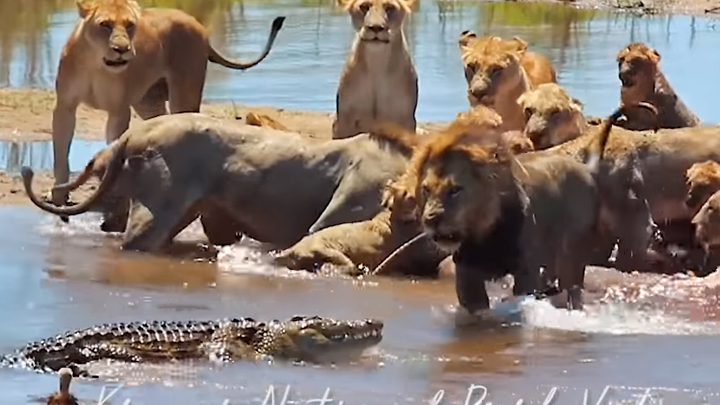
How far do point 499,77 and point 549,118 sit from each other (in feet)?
3.42

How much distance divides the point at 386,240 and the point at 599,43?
40.4 feet

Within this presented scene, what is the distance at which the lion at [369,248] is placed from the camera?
9.87 m

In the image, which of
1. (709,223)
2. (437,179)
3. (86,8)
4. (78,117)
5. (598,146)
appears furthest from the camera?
(78,117)

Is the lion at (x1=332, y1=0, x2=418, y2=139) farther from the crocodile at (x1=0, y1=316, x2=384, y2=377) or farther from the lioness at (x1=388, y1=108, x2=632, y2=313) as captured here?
the crocodile at (x1=0, y1=316, x2=384, y2=377)

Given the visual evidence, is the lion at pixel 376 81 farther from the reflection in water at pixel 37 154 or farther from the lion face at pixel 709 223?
the lion face at pixel 709 223

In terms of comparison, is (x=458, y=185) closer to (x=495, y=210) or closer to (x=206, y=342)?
(x=495, y=210)

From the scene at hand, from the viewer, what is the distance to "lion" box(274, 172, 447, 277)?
32.4 ft

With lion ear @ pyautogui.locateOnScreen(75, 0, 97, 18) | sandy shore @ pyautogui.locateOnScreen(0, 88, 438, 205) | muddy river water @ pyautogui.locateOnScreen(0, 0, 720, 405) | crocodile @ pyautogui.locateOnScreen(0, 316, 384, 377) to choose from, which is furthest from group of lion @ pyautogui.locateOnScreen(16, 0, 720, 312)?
sandy shore @ pyautogui.locateOnScreen(0, 88, 438, 205)

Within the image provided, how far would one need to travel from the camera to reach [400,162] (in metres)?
10.3

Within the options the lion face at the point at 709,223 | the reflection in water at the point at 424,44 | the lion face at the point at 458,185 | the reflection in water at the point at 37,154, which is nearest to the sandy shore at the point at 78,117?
the reflection in water at the point at 37,154

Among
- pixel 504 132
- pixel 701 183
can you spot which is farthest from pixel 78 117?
pixel 701 183

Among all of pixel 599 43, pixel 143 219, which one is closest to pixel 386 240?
pixel 143 219

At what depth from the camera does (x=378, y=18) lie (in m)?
12.2

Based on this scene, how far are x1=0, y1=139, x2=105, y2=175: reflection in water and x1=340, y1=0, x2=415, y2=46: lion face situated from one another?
2.11 meters
